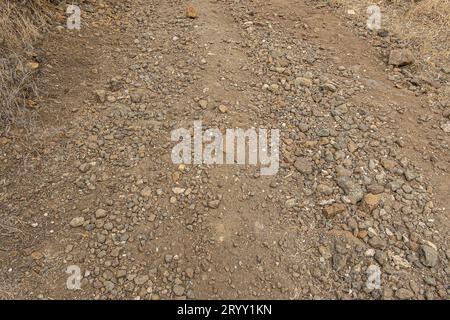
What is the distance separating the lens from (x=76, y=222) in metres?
2.66

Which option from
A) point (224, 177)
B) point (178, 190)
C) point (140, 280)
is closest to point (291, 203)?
point (224, 177)

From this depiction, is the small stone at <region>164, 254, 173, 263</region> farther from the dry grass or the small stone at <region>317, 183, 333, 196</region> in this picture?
the dry grass

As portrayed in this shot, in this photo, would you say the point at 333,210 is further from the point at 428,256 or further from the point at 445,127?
the point at 445,127

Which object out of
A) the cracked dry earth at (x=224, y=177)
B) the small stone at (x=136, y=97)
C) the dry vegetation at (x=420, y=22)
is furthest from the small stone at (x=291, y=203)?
the dry vegetation at (x=420, y=22)

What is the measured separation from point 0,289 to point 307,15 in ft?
13.2

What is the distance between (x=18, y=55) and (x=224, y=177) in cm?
232

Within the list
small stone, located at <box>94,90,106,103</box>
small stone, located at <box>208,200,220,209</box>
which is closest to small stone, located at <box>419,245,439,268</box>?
small stone, located at <box>208,200,220,209</box>

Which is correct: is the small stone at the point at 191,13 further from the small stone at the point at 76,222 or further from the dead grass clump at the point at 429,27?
the small stone at the point at 76,222

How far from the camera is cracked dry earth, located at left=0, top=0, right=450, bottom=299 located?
2.47 m

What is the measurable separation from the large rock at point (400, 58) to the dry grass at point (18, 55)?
3.51 m

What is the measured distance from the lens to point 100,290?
2.40 m

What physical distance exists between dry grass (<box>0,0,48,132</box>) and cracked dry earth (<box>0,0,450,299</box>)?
0.17 metres

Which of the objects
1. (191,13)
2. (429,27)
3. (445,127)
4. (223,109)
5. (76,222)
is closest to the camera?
(76,222)

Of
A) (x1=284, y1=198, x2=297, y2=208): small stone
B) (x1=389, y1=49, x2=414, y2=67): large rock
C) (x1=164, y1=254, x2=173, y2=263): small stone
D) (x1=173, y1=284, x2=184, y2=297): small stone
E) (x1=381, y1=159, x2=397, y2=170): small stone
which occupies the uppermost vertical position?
(x1=389, y1=49, x2=414, y2=67): large rock
